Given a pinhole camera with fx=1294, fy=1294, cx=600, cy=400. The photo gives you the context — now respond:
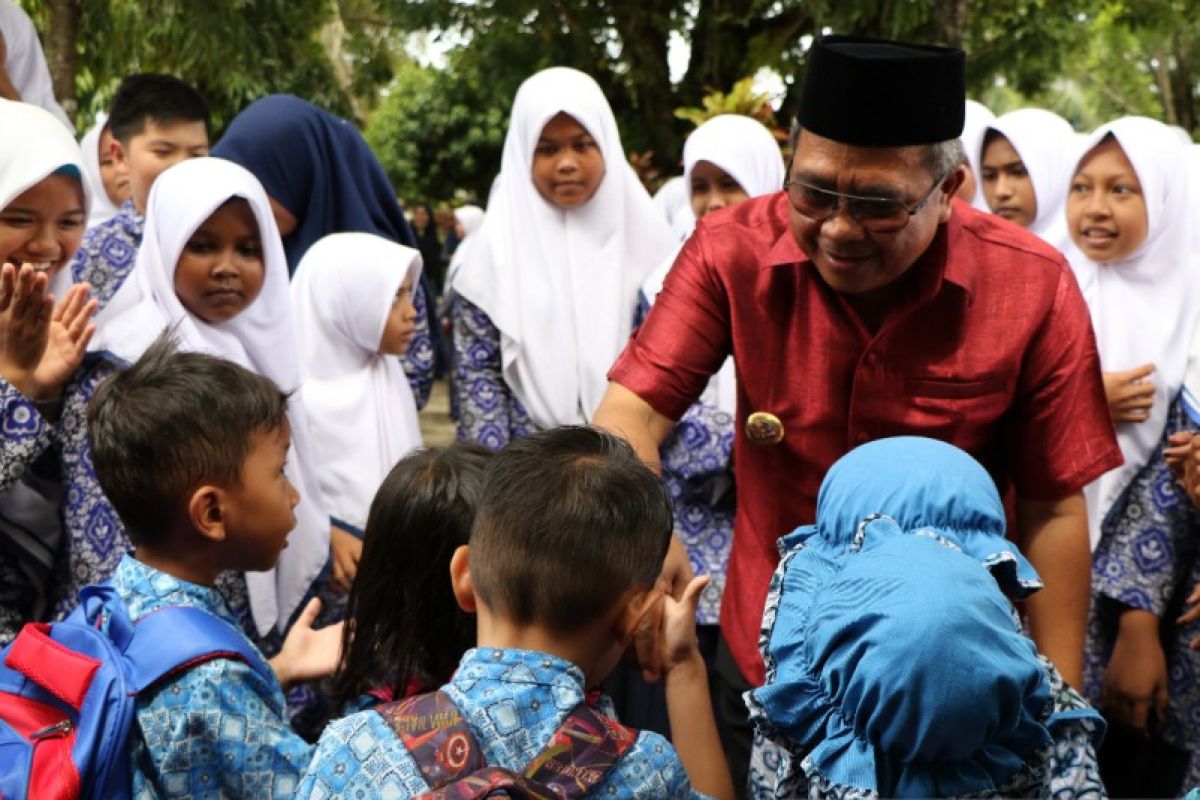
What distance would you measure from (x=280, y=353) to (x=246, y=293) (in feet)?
0.61

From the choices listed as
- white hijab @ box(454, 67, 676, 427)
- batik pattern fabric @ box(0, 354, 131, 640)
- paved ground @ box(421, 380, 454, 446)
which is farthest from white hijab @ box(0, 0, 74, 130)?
paved ground @ box(421, 380, 454, 446)

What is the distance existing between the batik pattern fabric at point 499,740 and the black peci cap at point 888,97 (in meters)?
1.03

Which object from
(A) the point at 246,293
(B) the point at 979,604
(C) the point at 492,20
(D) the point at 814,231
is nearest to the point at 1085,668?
(D) the point at 814,231

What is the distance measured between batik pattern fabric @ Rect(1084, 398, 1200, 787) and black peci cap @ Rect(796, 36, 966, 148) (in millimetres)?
1555

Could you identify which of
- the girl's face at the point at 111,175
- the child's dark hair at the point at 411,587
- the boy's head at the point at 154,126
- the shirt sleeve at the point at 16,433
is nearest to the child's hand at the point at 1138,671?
the child's dark hair at the point at 411,587

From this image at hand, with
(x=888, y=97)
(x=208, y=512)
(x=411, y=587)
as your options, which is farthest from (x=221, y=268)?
(x=888, y=97)

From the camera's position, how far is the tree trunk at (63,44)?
4.96 m

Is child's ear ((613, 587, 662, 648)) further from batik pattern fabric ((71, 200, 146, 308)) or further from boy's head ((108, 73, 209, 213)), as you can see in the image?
boy's head ((108, 73, 209, 213))

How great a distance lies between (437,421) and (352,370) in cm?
730

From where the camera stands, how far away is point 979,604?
1.55 meters

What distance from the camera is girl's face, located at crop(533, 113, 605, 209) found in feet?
13.9

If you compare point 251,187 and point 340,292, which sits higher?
point 251,187

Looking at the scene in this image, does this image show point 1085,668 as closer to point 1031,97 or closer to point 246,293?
point 246,293

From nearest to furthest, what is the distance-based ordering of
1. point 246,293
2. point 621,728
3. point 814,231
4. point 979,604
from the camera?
point 979,604
point 621,728
point 814,231
point 246,293
